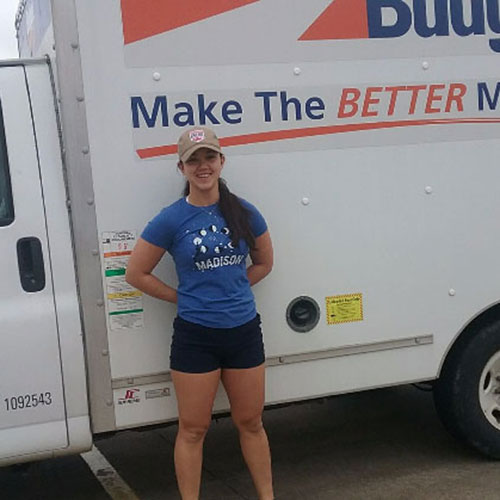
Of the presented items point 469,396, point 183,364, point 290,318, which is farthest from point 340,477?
point 183,364

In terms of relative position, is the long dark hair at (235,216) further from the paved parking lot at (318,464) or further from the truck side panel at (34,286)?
the paved parking lot at (318,464)

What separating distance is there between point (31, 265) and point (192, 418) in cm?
94

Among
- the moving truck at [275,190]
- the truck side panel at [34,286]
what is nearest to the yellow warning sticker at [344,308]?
the moving truck at [275,190]

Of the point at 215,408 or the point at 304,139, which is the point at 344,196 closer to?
the point at 304,139

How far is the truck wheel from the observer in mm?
3867

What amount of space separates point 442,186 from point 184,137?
1332mm

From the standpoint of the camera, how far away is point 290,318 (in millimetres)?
3520

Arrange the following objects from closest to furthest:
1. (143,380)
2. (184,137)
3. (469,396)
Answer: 1. (184,137)
2. (143,380)
3. (469,396)

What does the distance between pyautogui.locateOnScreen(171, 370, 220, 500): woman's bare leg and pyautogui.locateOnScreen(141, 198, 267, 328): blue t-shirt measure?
0.25 meters

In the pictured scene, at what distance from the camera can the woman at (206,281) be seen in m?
3.16

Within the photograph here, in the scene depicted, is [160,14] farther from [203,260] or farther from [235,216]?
[203,260]

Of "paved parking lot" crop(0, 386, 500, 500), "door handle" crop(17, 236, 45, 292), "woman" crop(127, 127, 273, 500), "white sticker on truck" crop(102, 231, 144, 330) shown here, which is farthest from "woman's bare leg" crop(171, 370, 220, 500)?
"door handle" crop(17, 236, 45, 292)

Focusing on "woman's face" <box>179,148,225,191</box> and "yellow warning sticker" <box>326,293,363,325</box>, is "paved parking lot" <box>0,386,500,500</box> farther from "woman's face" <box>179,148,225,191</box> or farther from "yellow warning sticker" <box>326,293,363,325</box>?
"woman's face" <box>179,148,225,191</box>

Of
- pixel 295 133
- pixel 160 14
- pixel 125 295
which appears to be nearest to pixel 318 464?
pixel 125 295
